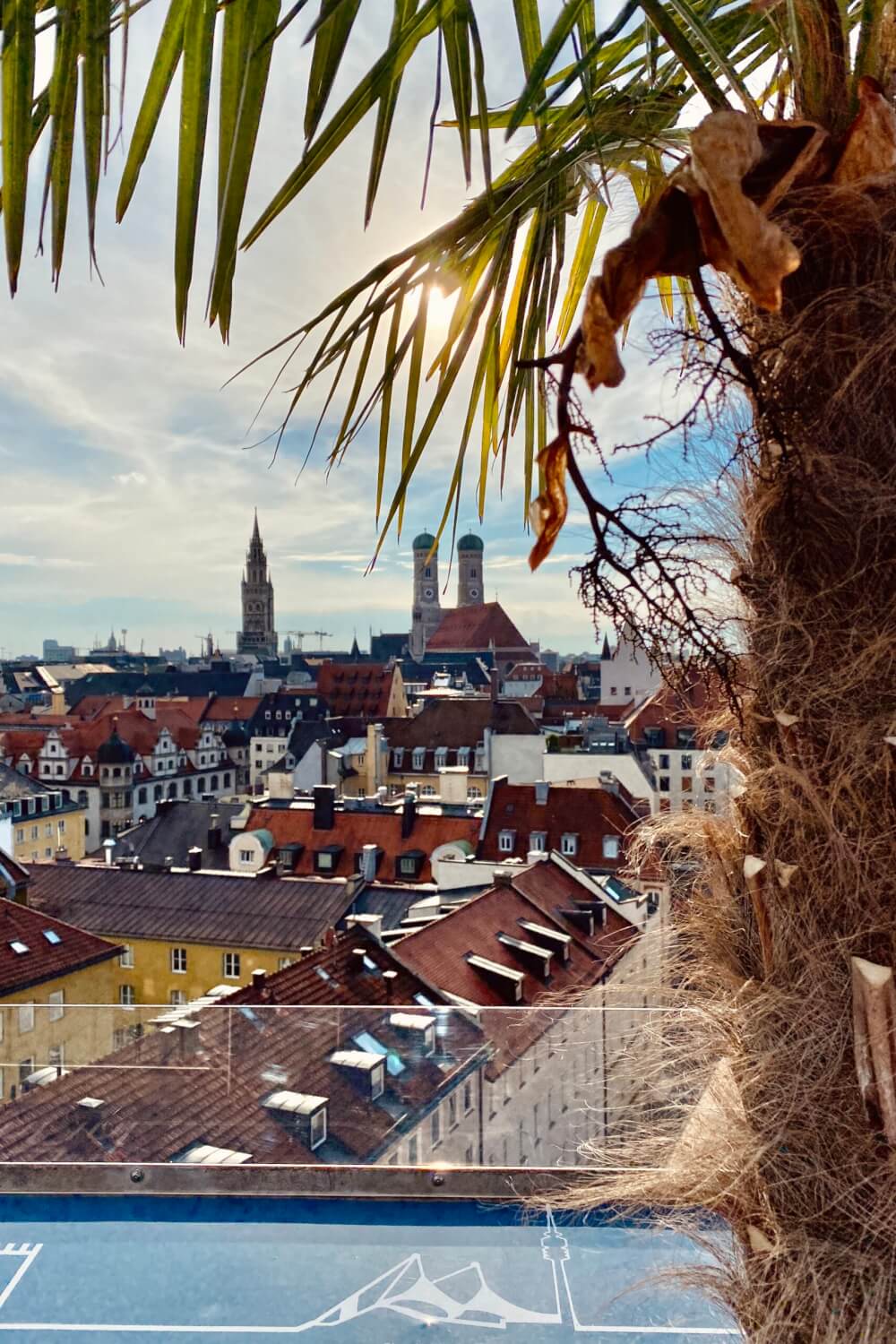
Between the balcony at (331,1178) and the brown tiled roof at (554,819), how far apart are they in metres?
17.6

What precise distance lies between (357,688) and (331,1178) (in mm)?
50295

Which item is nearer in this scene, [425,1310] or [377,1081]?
[425,1310]

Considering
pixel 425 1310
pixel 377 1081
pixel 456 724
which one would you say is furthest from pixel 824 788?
pixel 456 724

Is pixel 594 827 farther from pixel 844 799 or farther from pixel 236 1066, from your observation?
pixel 844 799

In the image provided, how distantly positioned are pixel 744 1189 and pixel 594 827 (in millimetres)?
20261

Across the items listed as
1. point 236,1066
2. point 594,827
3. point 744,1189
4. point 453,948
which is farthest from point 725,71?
point 594,827

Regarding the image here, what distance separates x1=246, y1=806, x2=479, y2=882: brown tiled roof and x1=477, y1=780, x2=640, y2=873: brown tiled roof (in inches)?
19.3

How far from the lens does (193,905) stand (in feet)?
53.9

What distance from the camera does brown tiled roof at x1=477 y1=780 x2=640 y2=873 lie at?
21.0 metres

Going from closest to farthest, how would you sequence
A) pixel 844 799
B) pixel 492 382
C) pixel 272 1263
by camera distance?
pixel 844 799, pixel 492 382, pixel 272 1263

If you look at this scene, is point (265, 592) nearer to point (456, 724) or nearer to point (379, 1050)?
point (456, 724)

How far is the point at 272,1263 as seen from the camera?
2389 millimetres

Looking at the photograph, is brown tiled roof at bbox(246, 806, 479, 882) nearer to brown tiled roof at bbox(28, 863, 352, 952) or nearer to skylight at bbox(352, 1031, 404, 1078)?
brown tiled roof at bbox(28, 863, 352, 952)

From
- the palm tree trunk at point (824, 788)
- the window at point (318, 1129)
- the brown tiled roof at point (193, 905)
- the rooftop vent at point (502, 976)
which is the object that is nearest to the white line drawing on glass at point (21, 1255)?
the window at point (318, 1129)
